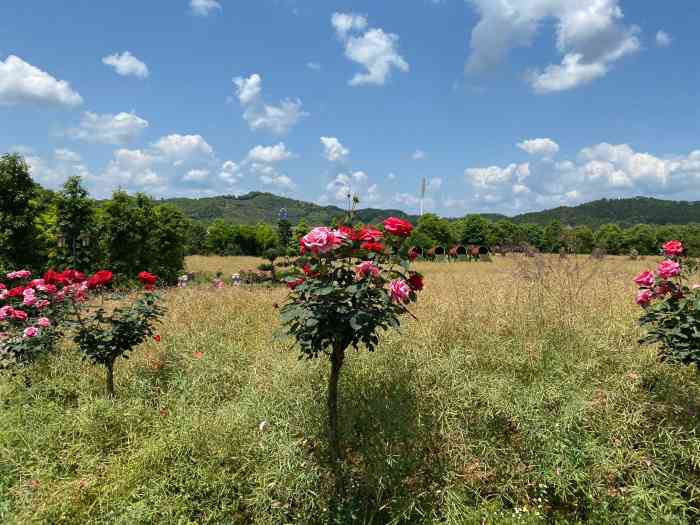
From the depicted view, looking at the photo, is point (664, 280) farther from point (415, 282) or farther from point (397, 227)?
point (397, 227)

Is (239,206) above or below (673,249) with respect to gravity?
above

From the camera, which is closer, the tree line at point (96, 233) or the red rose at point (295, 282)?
the red rose at point (295, 282)

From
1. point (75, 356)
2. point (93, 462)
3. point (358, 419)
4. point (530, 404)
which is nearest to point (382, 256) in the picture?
point (358, 419)

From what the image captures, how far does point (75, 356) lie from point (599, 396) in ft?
17.7

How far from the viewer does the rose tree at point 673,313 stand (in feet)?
8.88

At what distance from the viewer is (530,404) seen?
3004 millimetres

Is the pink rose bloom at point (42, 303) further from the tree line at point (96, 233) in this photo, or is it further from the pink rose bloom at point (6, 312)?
the tree line at point (96, 233)

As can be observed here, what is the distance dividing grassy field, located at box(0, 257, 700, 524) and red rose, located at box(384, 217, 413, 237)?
146cm

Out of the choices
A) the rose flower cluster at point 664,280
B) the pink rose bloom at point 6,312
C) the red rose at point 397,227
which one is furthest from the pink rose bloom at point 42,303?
the rose flower cluster at point 664,280

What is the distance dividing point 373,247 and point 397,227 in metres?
0.20

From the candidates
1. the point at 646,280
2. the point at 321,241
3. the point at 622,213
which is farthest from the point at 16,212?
the point at 622,213

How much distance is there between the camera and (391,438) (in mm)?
2885

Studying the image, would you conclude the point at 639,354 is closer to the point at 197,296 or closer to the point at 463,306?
the point at 463,306

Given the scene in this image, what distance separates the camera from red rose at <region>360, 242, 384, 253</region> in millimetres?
2330
